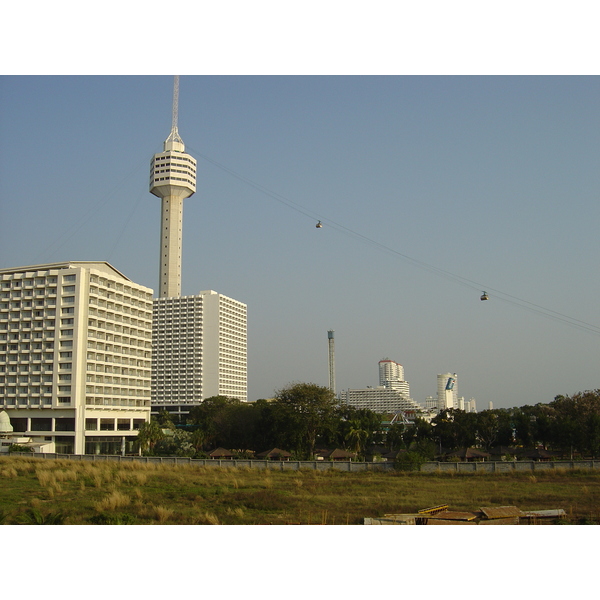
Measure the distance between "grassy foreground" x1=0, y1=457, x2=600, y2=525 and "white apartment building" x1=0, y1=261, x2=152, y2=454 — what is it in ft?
133

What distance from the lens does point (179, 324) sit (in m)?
157

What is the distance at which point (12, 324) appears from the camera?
8012 cm

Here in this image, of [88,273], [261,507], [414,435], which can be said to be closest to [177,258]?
[88,273]

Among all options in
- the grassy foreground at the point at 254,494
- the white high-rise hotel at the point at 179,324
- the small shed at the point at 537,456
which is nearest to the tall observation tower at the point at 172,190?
the white high-rise hotel at the point at 179,324

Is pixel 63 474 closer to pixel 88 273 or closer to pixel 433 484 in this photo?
pixel 433 484

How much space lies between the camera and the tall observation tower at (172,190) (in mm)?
148250

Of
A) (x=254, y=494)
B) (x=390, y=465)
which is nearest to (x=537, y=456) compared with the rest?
(x=390, y=465)

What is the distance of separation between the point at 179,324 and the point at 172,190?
34924 mm

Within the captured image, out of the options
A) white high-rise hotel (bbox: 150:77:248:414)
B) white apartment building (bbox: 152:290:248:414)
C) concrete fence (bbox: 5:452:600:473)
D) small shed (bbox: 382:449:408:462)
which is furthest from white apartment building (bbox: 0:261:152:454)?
white apartment building (bbox: 152:290:248:414)

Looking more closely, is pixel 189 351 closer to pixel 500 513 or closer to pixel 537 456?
pixel 537 456

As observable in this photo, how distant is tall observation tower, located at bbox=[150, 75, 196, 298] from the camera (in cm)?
14825

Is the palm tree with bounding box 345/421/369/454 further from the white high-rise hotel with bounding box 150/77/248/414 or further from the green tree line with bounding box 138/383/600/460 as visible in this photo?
the white high-rise hotel with bounding box 150/77/248/414

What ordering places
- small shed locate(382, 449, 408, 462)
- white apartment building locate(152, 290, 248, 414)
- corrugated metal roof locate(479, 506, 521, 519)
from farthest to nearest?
white apartment building locate(152, 290, 248, 414) → small shed locate(382, 449, 408, 462) → corrugated metal roof locate(479, 506, 521, 519)
